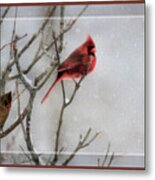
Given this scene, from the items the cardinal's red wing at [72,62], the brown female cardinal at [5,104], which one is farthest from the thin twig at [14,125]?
the cardinal's red wing at [72,62]

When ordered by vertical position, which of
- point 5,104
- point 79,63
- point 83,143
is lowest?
point 83,143

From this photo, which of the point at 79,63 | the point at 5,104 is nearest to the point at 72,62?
the point at 79,63

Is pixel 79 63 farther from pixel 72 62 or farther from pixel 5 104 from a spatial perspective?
pixel 5 104

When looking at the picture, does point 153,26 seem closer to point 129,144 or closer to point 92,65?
point 92,65

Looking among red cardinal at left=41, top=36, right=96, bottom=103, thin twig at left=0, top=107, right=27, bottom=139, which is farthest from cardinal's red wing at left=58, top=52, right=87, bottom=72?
thin twig at left=0, top=107, right=27, bottom=139

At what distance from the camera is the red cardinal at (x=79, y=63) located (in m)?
1.67

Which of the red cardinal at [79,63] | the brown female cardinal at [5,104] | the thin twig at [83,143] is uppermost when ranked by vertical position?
the red cardinal at [79,63]

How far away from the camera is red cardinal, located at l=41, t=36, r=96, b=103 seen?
65.6 inches

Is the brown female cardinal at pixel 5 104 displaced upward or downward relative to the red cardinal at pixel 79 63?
downward

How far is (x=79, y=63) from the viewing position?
168 centimetres

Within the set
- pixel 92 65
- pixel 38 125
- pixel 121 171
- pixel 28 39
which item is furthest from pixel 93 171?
pixel 28 39

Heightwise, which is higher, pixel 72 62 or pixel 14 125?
pixel 72 62

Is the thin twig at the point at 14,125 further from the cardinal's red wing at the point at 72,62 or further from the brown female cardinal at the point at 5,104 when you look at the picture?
the cardinal's red wing at the point at 72,62

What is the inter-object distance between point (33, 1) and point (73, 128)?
434 mm
